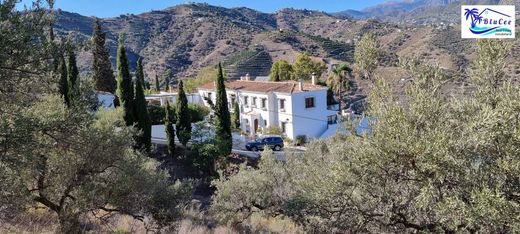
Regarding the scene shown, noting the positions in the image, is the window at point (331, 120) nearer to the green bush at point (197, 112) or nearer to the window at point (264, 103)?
the window at point (264, 103)

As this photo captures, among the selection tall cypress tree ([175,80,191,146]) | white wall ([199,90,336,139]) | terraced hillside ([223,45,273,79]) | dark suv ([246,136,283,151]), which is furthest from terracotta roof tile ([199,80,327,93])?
terraced hillside ([223,45,273,79])

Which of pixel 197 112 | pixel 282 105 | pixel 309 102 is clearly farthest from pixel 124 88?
pixel 309 102

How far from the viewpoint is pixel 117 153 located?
8883 millimetres

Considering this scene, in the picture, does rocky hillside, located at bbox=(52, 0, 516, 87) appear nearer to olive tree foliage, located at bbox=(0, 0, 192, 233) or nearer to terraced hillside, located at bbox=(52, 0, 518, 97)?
terraced hillside, located at bbox=(52, 0, 518, 97)

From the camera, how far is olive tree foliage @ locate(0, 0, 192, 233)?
503 cm

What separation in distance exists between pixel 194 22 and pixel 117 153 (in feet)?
372

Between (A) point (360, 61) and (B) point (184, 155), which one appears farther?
(B) point (184, 155)

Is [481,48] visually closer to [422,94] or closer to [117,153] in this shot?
[422,94]

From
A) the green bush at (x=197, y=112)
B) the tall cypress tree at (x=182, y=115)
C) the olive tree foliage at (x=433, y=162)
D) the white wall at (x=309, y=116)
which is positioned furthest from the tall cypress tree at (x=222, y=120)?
the olive tree foliage at (x=433, y=162)

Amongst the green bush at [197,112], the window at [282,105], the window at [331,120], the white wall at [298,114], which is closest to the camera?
the white wall at [298,114]

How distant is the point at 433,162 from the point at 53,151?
22.4 ft

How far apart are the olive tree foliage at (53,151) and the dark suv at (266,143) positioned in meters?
20.7

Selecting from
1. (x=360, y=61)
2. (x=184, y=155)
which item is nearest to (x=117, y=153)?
(x=360, y=61)

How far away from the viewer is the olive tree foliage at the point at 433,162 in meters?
5.41
